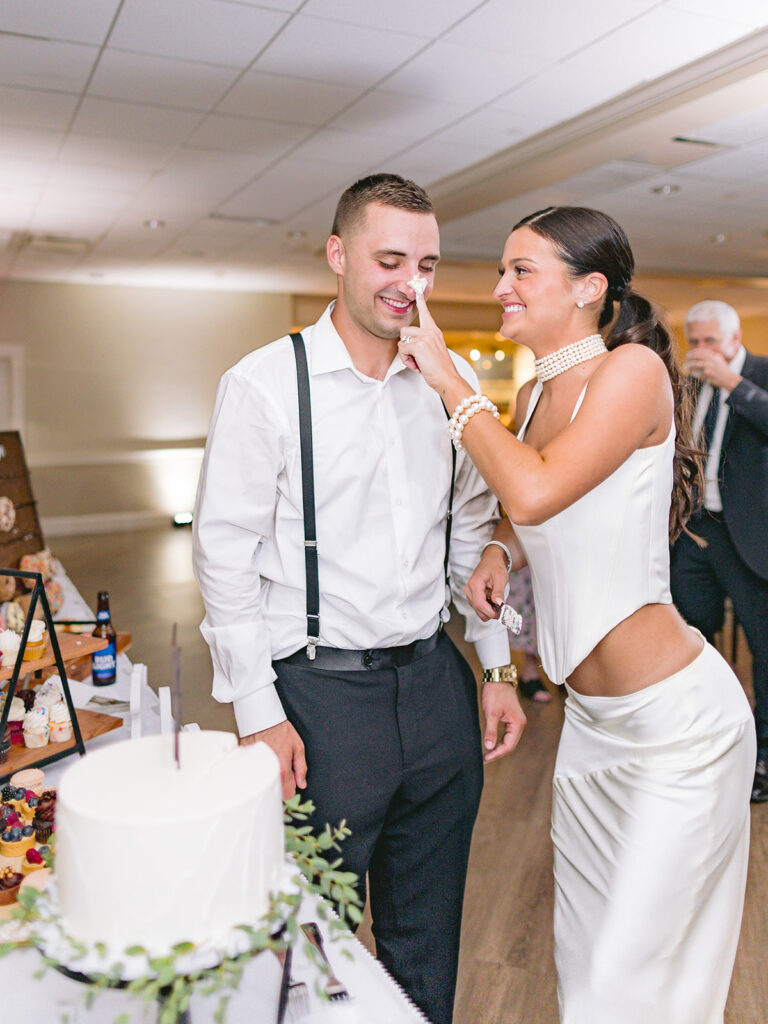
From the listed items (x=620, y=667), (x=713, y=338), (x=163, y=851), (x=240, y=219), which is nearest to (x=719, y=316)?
(x=713, y=338)

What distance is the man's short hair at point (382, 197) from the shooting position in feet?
5.44

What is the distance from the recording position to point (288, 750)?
165 centimetres

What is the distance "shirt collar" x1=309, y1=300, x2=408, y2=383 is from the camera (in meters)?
1.70

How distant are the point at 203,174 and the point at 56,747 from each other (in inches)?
197

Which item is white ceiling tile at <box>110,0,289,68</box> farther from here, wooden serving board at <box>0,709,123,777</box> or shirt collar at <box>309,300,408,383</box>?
wooden serving board at <box>0,709,123,777</box>

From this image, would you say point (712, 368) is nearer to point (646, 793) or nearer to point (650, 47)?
point (650, 47)

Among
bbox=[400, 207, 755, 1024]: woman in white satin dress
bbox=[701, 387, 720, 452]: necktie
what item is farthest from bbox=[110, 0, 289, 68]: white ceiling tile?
bbox=[400, 207, 755, 1024]: woman in white satin dress

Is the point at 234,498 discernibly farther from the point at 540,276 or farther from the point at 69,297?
the point at 69,297

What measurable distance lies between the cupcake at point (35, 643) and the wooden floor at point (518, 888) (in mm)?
1312

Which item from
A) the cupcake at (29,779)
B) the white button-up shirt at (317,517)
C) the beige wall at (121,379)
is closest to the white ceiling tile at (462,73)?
the white button-up shirt at (317,517)

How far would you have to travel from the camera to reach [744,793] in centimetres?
167

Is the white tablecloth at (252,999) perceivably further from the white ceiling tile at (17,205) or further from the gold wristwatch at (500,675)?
the white ceiling tile at (17,205)

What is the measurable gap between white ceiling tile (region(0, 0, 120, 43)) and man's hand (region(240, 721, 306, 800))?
3115 millimetres

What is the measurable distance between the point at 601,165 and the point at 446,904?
506 cm
